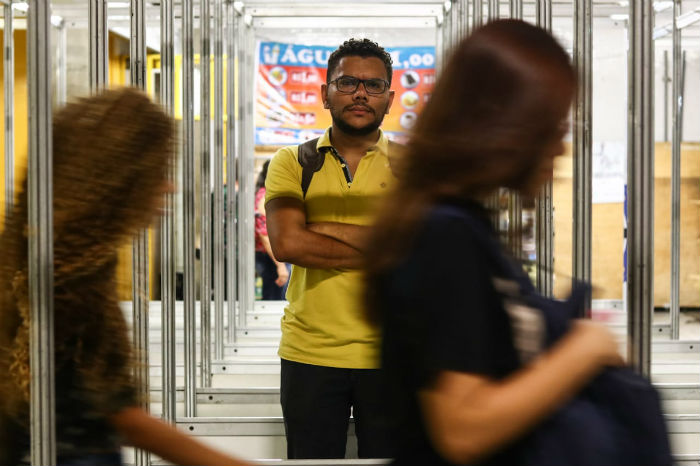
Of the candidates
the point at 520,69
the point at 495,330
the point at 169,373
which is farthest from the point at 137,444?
the point at 169,373

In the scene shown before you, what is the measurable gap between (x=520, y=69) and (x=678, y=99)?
551cm

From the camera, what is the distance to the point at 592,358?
936 millimetres

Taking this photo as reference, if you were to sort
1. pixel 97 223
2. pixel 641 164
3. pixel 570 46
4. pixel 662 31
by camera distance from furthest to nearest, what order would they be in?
pixel 662 31 < pixel 570 46 < pixel 641 164 < pixel 97 223

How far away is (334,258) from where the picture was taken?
251 centimetres

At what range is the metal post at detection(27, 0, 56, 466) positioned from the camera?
1410 mm

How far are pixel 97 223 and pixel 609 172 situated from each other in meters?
7.47

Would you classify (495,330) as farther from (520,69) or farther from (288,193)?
(288,193)

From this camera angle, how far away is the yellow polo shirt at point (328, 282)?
243 centimetres

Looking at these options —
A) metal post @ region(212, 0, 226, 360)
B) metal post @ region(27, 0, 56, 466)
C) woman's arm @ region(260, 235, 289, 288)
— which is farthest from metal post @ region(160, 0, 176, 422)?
woman's arm @ region(260, 235, 289, 288)

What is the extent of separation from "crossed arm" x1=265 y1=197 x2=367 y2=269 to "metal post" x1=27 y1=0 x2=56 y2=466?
982 millimetres

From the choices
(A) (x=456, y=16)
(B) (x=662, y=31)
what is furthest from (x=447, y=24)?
(B) (x=662, y=31)

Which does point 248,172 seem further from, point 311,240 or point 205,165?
point 311,240

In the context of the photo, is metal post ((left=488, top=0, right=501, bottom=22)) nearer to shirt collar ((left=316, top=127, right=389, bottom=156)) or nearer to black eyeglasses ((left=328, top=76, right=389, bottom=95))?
black eyeglasses ((left=328, top=76, right=389, bottom=95))

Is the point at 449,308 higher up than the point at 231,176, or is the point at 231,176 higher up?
the point at 231,176
